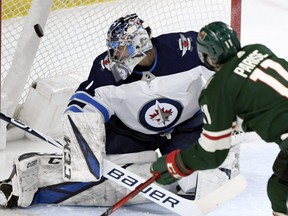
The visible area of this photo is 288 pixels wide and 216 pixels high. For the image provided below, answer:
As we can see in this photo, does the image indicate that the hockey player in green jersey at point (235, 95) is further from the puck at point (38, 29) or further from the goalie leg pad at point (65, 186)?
the puck at point (38, 29)

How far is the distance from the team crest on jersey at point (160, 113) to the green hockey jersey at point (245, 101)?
673 millimetres

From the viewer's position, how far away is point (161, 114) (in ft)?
9.96

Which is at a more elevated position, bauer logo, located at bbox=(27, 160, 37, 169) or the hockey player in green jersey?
the hockey player in green jersey

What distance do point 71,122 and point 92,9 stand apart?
1.41 metres

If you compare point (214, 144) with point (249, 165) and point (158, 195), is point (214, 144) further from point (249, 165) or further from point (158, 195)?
point (249, 165)

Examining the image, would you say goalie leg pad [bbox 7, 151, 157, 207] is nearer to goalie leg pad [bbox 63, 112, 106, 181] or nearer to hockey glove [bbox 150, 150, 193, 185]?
goalie leg pad [bbox 63, 112, 106, 181]

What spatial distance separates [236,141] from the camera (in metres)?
3.25

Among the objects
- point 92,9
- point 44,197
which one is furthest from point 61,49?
point 44,197

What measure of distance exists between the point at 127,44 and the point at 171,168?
571mm

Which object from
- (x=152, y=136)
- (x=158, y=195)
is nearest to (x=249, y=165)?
(x=152, y=136)

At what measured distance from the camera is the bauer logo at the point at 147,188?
9.67 ft

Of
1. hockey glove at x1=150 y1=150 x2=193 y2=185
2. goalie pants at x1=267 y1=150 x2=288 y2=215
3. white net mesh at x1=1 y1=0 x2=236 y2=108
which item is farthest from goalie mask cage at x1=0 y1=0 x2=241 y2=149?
goalie pants at x1=267 y1=150 x2=288 y2=215

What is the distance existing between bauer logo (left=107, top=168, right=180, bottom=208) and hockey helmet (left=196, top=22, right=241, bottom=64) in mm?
716

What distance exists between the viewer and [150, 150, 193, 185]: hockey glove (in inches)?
96.2
